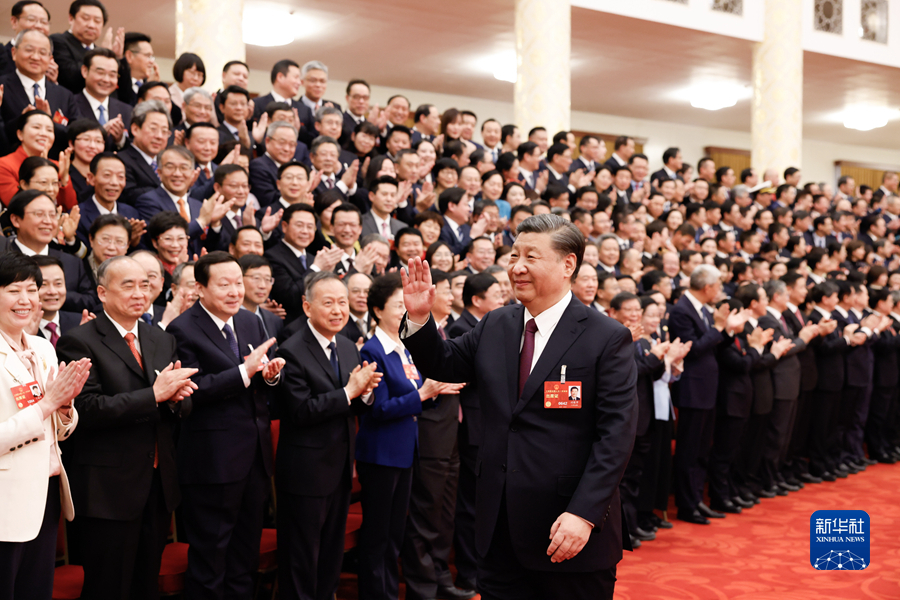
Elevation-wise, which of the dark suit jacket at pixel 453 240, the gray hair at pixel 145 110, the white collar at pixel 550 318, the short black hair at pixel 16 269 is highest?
the gray hair at pixel 145 110

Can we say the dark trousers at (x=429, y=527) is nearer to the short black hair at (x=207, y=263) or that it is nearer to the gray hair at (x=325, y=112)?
the short black hair at (x=207, y=263)

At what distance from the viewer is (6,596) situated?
2.23 m

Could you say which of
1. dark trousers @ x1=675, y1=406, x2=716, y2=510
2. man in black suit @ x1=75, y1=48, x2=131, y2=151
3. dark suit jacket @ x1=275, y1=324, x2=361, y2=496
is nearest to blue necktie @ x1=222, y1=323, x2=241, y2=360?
dark suit jacket @ x1=275, y1=324, x2=361, y2=496

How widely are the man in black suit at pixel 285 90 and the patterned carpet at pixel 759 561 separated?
3.74 meters

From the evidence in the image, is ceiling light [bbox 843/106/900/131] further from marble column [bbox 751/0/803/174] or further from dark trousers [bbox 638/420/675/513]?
dark trousers [bbox 638/420/675/513]

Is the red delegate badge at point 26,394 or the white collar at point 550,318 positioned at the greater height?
the white collar at point 550,318

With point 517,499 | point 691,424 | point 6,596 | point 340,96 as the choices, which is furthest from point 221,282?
point 340,96

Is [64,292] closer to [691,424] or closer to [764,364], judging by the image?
[691,424]

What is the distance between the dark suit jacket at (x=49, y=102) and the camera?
4.52 metres

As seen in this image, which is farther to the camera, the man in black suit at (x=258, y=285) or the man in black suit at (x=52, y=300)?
the man in black suit at (x=258, y=285)

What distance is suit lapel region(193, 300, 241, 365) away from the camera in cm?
307

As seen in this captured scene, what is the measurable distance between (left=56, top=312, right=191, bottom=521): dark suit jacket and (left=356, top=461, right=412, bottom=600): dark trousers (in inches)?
31.4

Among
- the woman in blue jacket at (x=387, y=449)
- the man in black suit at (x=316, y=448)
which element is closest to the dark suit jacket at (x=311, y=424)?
the man in black suit at (x=316, y=448)

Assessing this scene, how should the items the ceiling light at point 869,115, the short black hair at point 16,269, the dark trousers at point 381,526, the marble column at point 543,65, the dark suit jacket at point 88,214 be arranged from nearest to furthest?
the short black hair at point 16,269 → the dark trousers at point 381,526 → the dark suit jacket at point 88,214 → the marble column at point 543,65 → the ceiling light at point 869,115
